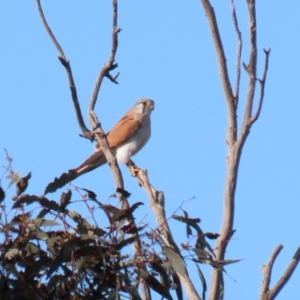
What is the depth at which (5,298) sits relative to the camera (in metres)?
2.30

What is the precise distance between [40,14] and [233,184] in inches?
43.2

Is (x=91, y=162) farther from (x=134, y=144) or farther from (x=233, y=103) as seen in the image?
(x=233, y=103)

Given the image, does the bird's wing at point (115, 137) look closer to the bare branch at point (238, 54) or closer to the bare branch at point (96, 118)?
the bare branch at point (96, 118)

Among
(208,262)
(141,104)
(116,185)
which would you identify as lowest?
(208,262)

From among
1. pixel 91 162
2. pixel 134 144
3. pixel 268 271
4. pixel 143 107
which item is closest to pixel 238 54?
pixel 268 271

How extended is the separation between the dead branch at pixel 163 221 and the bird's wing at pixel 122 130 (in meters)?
4.13

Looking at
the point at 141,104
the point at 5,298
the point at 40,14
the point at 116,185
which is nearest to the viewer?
the point at 5,298

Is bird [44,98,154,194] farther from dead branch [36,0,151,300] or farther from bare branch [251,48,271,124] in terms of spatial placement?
bare branch [251,48,271,124]

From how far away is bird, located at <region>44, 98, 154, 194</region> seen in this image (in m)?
7.70

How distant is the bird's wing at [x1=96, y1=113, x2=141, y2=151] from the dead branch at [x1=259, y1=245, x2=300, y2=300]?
4909mm

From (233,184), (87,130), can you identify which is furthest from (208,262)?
(87,130)

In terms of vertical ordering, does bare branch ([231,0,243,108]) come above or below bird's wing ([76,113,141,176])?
below

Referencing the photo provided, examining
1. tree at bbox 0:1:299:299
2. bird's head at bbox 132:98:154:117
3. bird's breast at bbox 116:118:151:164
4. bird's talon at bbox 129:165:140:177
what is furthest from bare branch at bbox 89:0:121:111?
bird's head at bbox 132:98:154:117

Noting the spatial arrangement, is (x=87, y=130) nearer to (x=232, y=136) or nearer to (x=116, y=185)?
(x=116, y=185)
